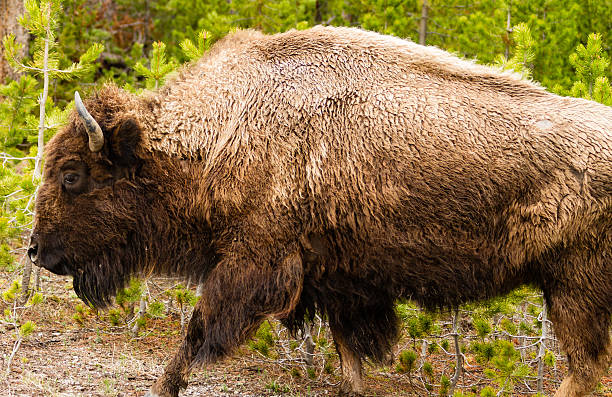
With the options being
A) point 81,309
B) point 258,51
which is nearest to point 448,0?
point 258,51

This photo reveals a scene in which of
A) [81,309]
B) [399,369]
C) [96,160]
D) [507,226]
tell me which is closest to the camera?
[507,226]

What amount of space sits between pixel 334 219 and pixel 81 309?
3.25 meters

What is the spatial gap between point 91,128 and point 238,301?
62.8 inches

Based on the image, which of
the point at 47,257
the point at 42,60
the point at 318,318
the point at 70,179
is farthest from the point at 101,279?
the point at 42,60

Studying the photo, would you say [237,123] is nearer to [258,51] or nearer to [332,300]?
[258,51]

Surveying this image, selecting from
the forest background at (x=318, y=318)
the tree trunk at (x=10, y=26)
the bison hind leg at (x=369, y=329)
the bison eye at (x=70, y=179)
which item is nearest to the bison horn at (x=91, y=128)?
the bison eye at (x=70, y=179)

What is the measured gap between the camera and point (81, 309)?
22.1 ft

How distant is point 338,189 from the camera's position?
15.5 feet

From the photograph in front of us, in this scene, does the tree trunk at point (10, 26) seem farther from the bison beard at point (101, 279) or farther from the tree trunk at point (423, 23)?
the bison beard at point (101, 279)

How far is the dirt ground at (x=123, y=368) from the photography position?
5379 millimetres

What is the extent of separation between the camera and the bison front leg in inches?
186

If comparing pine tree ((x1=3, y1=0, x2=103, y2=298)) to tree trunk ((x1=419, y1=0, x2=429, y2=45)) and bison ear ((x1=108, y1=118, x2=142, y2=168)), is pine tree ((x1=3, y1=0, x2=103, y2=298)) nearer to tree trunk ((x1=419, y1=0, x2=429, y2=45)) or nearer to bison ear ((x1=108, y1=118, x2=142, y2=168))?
bison ear ((x1=108, y1=118, x2=142, y2=168))

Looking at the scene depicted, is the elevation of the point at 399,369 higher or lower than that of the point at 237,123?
lower

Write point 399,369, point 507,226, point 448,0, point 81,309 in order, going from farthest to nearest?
1. point 448,0
2. point 81,309
3. point 399,369
4. point 507,226
